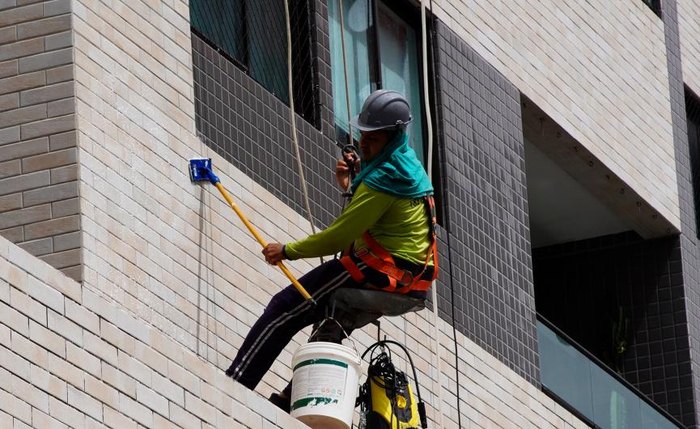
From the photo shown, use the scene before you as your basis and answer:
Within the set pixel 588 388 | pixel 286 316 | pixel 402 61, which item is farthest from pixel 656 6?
pixel 286 316

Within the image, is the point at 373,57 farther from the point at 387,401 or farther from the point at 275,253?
the point at 387,401

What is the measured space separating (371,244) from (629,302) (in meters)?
9.30

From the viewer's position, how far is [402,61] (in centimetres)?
2003

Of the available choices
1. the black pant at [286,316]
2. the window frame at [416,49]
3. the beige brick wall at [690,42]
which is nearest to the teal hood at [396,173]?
the black pant at [286,316]

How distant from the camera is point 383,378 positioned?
14.7 metres

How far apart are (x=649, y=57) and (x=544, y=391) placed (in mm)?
4933

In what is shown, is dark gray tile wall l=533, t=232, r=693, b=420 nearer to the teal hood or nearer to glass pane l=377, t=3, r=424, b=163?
glass pane l=377, t=3, r=424, b=163

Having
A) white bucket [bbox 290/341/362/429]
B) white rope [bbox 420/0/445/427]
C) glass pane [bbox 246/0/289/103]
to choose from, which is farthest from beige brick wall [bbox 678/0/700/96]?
white bucket [bbox 290/341/362/429]

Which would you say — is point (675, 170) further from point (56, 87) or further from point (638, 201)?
point (56, 87)

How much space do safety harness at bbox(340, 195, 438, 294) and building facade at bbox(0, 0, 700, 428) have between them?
1.30 metres

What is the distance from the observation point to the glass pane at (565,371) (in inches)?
813

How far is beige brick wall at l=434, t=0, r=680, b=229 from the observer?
21188 millimetres

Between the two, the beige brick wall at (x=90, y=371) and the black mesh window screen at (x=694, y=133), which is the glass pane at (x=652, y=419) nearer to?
the black mesh window screen at (x=694, y=133)

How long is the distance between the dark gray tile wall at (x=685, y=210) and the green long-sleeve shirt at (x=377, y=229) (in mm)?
8489
